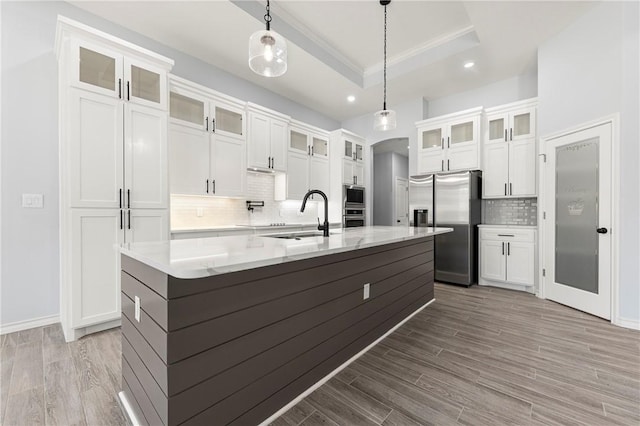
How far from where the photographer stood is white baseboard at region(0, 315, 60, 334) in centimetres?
263

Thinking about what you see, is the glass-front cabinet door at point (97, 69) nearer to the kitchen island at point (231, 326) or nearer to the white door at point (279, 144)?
the kitchen island at point (231, 326)

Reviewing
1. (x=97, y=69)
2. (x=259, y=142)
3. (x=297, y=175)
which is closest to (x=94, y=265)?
(x=97, y=69)

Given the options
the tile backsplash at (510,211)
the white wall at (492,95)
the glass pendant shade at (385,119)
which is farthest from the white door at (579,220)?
the glass pendant shade at (385,119)

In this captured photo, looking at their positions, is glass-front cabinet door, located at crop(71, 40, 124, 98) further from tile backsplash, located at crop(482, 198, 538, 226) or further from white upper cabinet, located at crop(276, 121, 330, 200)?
tile backsplash, located at crop(482, 198, 538, 226)

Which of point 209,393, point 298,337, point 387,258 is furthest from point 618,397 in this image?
point 209,393

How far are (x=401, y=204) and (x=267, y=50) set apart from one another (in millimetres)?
7321

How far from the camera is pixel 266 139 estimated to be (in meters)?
4.57

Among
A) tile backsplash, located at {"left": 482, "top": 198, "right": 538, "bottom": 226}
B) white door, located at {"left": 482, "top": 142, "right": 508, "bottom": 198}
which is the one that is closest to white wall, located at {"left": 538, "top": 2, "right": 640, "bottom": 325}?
white door, located at {"left": 482, "top": 142, "right": 508, "bottom": 198}

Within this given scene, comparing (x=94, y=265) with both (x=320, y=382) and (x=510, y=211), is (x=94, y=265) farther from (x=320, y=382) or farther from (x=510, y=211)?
(x=510, y=211)

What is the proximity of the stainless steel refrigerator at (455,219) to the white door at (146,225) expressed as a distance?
12.9 feet

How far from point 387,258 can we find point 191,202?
9.57ft

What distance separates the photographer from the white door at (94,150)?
98.9 inches

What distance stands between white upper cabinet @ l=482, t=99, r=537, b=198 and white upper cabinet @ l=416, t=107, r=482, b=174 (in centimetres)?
20

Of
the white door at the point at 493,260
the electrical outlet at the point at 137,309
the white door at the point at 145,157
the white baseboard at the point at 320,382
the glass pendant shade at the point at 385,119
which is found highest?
the glass pendant shade at the point at 385,119
